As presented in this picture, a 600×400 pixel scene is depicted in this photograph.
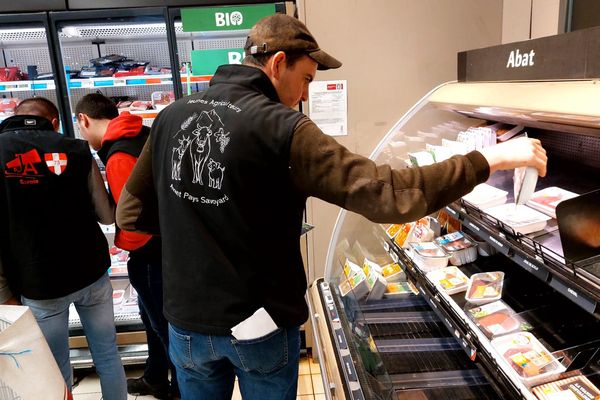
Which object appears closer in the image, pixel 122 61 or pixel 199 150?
pixel 199 150

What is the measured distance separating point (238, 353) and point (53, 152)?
151cm

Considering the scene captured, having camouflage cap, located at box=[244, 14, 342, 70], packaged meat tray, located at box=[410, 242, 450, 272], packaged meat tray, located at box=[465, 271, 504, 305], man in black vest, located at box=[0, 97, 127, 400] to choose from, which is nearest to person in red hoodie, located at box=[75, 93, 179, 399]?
man in black vest, located at box=[0, 97, 127, 400]

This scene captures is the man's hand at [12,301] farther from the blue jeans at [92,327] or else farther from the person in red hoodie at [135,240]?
the person in red hoodie at [135,240]

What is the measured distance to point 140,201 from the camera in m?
1.69

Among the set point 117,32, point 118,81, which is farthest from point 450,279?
point 117,32

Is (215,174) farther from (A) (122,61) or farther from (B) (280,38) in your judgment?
(A) (122,61)

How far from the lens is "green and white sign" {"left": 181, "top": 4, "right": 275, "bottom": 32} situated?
293 centimetres

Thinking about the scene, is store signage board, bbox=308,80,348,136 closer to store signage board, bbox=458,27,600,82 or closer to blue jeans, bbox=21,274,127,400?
store signage board, bbox=458,27,600,82

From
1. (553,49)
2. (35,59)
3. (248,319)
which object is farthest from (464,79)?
(35,59)

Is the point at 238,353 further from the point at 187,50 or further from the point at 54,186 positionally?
the point at 187,50

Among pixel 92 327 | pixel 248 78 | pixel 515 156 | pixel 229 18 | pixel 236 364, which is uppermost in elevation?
pixel 229 18

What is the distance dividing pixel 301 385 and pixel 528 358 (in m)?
2.11

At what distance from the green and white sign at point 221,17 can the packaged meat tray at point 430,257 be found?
1.86 metres

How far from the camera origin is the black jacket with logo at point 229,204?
1277mm
